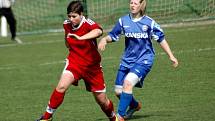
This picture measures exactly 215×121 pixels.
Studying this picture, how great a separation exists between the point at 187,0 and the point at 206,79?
7051mm

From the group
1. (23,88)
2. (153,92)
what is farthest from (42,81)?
(153,92)

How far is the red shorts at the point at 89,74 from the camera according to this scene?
29.4ft

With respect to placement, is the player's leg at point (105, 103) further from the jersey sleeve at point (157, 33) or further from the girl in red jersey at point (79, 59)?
the jersey sleeve at point (157, 33)

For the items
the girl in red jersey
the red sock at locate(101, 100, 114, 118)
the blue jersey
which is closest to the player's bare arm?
the girl in red jersey

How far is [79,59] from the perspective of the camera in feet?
29.6

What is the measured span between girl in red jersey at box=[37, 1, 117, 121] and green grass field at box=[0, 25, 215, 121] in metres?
1.01

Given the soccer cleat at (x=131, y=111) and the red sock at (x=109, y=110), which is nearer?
the red sock at (x=109, y=110)

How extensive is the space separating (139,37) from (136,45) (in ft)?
0.42

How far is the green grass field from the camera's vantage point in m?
10.3

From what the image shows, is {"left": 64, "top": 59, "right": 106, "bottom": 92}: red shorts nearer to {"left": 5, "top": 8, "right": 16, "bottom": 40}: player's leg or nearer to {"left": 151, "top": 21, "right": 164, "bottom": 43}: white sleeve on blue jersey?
{"left": 151, "top": 21, "right": 164, "bottom": 43}: white sleeve on blue jersey

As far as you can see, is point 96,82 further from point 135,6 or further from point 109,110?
point 135,6

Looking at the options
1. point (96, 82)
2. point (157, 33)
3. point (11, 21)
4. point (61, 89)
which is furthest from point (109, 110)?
point (11, 21)

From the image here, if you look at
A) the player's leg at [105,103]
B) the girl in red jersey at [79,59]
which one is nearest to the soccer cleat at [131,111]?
the player's leg at [105,103]

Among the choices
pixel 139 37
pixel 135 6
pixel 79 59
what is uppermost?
pixel 135 6
